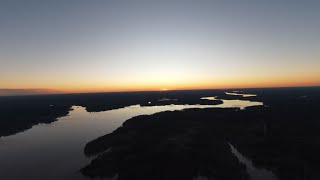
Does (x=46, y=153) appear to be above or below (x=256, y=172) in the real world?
above

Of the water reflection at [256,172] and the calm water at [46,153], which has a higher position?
the calm water at [46,153]

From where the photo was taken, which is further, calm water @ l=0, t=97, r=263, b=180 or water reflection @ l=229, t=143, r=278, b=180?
calm water @ l=0, t=97, r=263, b=180

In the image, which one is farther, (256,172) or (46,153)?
(46,153)

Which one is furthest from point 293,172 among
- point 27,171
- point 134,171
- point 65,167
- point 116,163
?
point 27,171

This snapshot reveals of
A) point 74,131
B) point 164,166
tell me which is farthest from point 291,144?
point 74,131

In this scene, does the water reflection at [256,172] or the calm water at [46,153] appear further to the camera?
the calm water at [46,153]

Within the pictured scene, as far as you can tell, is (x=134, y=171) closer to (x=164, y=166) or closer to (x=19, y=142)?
(x=164, y=166)

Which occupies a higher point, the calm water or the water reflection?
the calm water

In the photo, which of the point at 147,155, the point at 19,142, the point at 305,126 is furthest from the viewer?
the point at 305,126

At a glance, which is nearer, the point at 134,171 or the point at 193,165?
the point at 134,171

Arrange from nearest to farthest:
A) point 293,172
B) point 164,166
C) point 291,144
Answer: point 293,172 → point 164,166 → point 291,144

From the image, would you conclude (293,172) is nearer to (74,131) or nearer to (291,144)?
(291,144)
